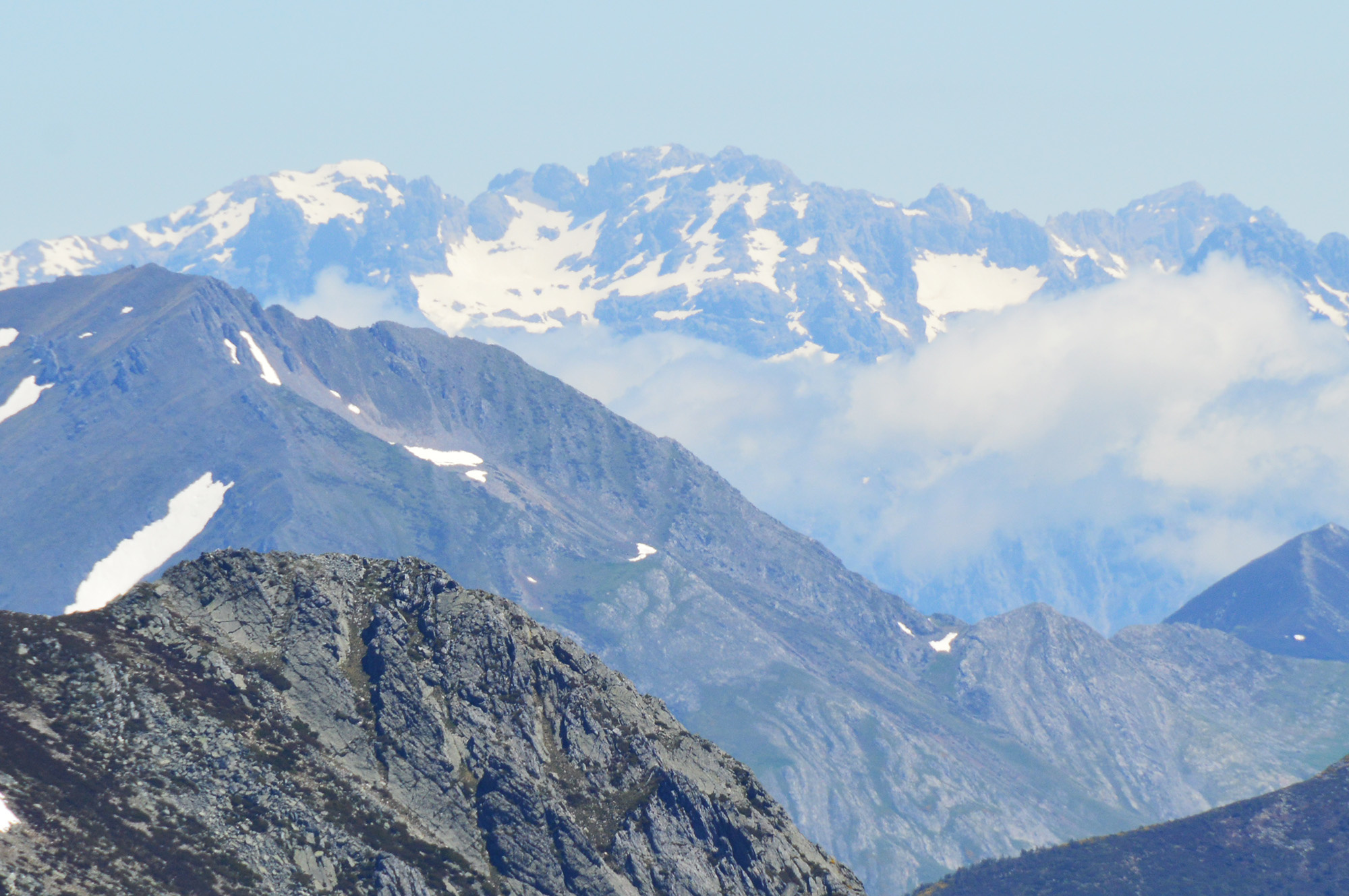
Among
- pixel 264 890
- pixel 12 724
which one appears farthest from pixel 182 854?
pixel 12 724

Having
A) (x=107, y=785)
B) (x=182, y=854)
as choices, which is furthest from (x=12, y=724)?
(x=182, y=854)

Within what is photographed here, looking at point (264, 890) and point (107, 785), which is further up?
point (107, 785)

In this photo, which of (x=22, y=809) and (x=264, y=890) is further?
(x=264, y=890)

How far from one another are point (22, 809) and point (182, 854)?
762 inches

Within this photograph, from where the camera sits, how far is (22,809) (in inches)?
7200

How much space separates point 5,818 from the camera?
180 m

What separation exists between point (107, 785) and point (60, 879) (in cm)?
2311

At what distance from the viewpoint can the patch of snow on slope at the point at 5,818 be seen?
17862 centimetres

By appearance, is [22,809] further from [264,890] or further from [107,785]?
[264,890]

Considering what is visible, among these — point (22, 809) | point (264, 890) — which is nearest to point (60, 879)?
point (22, 809)

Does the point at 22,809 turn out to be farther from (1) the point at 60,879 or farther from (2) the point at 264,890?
(2) the point at 264,890

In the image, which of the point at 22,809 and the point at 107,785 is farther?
the point at 107,785

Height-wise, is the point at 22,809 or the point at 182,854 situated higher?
the point at 22,809

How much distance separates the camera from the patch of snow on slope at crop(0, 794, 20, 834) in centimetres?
17862
